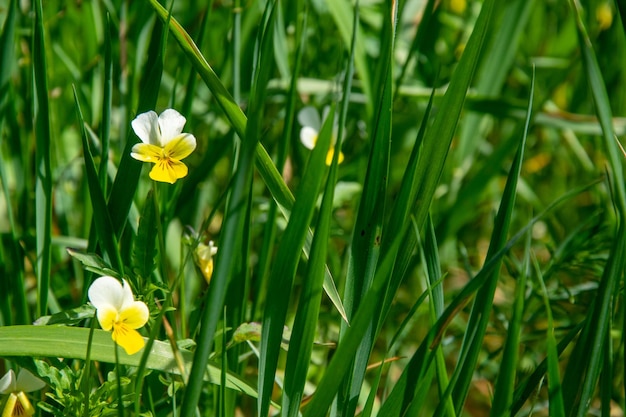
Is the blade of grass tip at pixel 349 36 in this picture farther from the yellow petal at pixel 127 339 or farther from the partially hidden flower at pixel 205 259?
the yellow petal at pixel 127 339

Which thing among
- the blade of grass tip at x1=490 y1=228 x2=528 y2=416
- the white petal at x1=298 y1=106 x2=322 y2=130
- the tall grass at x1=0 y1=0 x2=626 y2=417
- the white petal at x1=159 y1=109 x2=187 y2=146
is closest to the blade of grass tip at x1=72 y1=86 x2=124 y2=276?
the tall grass at x1=0 y1=0 x2=626 y2=417

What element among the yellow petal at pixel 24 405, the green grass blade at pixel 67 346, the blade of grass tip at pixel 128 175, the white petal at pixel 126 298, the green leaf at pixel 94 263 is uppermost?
the blade of grass tip at pixel 128 175

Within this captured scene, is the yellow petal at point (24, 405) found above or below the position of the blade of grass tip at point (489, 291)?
below

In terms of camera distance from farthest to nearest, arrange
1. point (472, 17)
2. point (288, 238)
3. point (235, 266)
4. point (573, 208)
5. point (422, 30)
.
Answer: point (472, 17) < point (573, 208) < point (422, 30) < point (235, 266) < point (288, 238)

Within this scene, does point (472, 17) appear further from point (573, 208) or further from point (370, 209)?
point (370, 209)

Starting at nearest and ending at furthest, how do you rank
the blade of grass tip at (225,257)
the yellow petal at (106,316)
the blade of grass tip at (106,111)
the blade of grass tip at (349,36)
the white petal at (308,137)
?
1. the blade of grass tip at (225,257)
2. the yellow petal at (106,316)
3. the blade of grass tip at (106,111)
4. the white petal at (308,137)
5. the blade of grass tip at (349,36)

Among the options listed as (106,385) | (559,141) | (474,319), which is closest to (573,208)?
(559,141)

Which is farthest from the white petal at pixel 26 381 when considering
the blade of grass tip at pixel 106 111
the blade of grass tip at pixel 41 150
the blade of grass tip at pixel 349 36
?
the blade of grass tip at pixel 349 36
